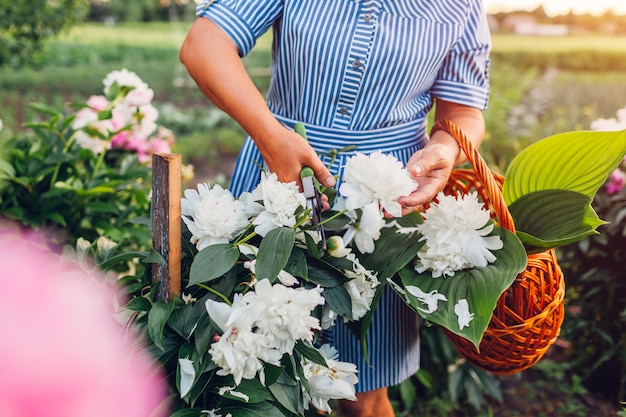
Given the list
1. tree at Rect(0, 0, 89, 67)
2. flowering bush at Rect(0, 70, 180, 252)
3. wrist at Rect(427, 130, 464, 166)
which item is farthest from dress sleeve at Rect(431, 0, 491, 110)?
tree at Rect(0, 0, 89, 67)

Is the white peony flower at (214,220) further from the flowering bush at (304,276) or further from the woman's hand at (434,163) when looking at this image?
the woman's hand at (434,163)

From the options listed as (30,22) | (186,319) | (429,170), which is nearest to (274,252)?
(186,319)

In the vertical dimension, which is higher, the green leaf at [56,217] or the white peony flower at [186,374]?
the white peony flower at [186,374]

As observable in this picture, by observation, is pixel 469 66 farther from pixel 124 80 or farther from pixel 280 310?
pixel 124 80

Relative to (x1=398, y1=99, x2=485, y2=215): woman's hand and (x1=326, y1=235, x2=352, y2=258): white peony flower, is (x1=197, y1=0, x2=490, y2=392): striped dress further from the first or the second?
(x1=326, y1=235, x2=352, y2=258): white peony flower

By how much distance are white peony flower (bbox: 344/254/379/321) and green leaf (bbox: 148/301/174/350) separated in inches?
11.3

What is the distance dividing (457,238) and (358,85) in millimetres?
378

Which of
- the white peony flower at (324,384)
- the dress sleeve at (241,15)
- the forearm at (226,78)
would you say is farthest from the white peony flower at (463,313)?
the dress sleeve at (241,15)

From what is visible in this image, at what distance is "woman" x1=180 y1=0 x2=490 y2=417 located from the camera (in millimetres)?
1117

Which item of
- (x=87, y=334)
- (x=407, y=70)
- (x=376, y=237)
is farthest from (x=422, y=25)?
(x=87, y=334)

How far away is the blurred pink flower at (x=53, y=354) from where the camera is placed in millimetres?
332

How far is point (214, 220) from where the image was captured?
97cm

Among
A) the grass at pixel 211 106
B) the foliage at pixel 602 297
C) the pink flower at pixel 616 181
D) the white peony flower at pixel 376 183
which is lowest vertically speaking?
the grass at pixel 211 106

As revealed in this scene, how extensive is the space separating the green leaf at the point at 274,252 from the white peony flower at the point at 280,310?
0.03 metres
